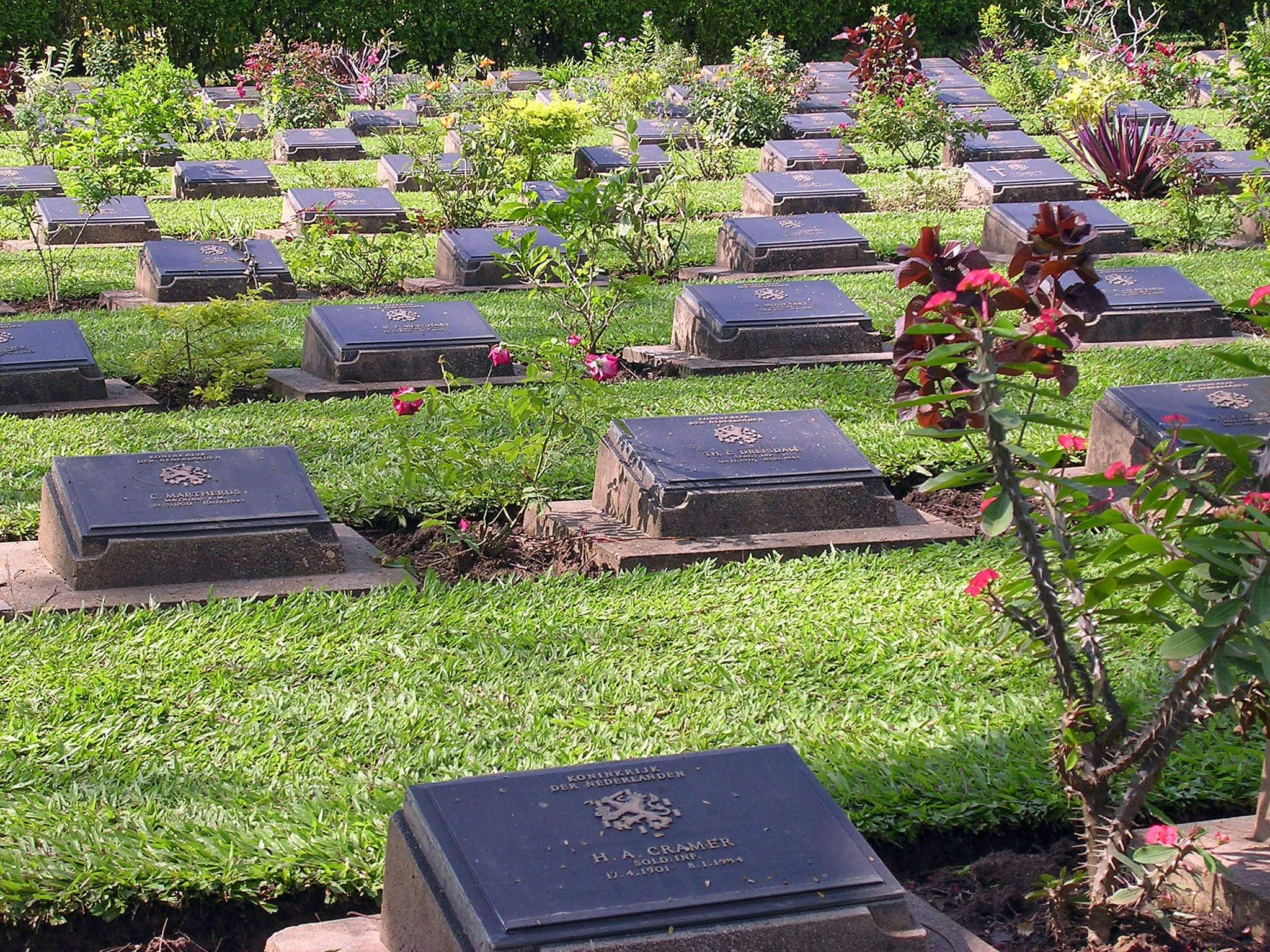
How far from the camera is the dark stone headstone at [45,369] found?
6.43 m

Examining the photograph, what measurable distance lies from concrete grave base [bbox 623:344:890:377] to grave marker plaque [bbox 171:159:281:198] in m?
5.87

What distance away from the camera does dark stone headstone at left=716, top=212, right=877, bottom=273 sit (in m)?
9.59

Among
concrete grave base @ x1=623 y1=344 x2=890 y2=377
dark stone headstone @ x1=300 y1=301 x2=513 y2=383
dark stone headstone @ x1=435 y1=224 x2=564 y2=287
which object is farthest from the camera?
dark stone headstone @ x1=435 y1=224 x2=564 y2=287

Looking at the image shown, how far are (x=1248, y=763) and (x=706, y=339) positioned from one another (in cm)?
423

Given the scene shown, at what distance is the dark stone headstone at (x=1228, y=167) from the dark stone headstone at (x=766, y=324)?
505 cm

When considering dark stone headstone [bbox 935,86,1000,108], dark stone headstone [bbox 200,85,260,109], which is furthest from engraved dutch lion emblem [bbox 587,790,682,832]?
dark stone headstone [bbox 200,85,260,109]

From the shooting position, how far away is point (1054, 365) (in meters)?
2.79

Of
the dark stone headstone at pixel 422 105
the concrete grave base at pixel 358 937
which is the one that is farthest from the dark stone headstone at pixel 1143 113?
the concrete grave base at pixel 358 937

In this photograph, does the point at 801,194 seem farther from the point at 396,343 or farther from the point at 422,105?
the point at 422,105

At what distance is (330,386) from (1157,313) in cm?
422

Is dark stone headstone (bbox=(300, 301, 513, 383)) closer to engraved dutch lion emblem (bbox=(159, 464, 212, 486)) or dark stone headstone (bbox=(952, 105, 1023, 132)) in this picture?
engraved dutch lion emblem (bbox=(159, 464, 212, 486))

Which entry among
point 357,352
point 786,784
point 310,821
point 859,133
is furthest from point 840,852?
point 859,133

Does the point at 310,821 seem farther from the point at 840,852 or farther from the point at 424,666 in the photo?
the point at 840,852

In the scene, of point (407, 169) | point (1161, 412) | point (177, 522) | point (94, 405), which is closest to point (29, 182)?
point (407, 169)
